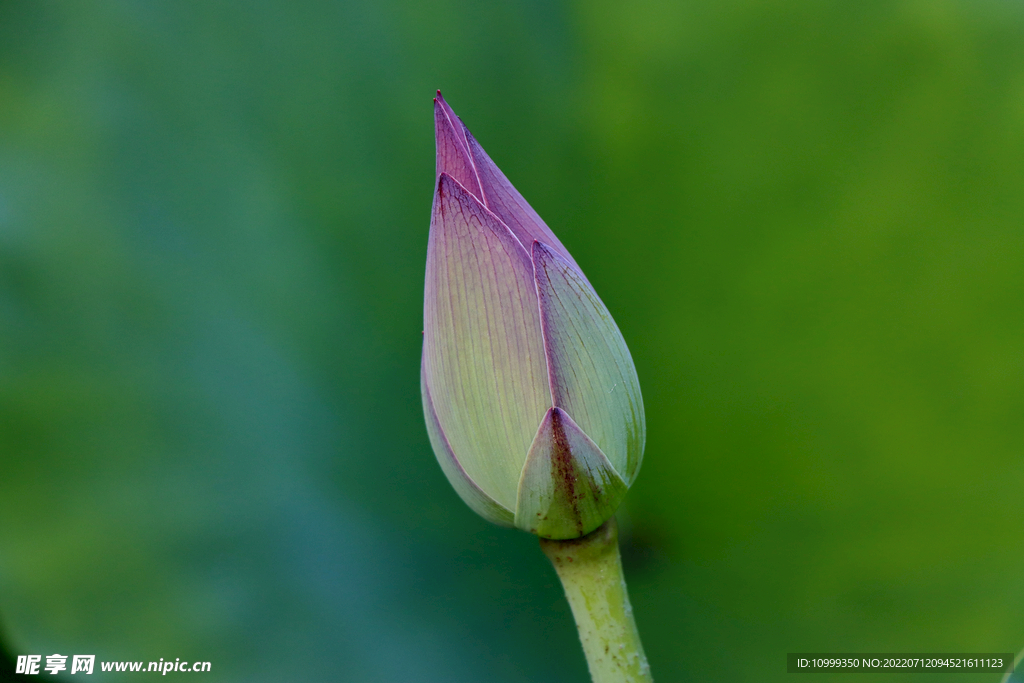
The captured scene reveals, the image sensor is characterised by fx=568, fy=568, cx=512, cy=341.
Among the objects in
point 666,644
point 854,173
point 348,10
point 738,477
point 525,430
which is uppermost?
point 348,10

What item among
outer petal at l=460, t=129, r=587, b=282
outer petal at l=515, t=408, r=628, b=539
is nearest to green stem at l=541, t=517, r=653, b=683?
outer petal at l=515, t=408, r=628, b=539

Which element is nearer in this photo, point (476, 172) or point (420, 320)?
point (476, 172)

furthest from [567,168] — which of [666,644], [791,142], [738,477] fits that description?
[666,644]

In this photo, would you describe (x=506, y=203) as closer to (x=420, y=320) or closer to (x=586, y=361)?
(x=586, y=361)

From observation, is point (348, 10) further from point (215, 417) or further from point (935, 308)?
point (935, 308)

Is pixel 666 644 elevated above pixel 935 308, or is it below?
below

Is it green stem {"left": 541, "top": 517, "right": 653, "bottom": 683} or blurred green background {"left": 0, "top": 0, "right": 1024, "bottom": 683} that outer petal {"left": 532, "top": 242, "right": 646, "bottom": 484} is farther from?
blurred green background {"left": 0, "top": 0, "right": 1024, "bottom": 683}

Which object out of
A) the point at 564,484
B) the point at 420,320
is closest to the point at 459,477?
the point at 564,484
